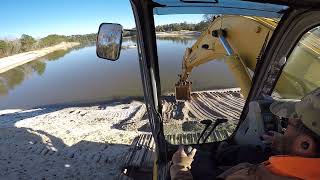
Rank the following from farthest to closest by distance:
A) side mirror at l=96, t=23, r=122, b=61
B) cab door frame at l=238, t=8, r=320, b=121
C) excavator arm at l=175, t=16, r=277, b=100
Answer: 1. excavator arm at l=175, t=16, r=277, b=100
2. cab door frame at l=238, t=8, r=320, b=121
3. side mirror at l=96, t=23, r=122, b=61

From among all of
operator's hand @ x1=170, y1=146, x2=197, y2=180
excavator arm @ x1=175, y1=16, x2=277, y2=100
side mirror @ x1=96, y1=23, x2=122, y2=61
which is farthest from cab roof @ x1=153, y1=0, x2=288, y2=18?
operator's hand @ x1=170, y1=146, x2=197, y2=180

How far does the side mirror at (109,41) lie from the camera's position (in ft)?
8.66

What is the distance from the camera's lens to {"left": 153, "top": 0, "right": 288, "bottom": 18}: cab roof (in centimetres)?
277

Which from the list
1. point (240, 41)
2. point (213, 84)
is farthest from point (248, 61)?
point (213, 84)

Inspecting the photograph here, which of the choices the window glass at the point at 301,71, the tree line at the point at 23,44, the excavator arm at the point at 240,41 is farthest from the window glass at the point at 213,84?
the tree line at the point at 23,44

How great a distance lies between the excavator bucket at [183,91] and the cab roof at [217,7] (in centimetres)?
A: 708

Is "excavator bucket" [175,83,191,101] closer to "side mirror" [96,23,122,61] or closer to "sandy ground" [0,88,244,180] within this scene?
"sandy ground" [0,88,244,180]

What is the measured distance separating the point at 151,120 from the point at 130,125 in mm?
6809

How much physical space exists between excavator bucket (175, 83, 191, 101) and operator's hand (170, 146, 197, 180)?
26.3 feet

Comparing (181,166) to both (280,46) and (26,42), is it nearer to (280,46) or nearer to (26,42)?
(280,46)

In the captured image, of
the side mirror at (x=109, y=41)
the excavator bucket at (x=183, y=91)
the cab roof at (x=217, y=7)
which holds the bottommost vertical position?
the excavator bucket at (x=183, y=91)

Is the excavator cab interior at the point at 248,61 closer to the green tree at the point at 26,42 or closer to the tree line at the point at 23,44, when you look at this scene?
the tree line at the point at 23,44

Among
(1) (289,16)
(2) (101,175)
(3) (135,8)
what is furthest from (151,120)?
(2) (101,175)

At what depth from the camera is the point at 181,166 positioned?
7.59ft
